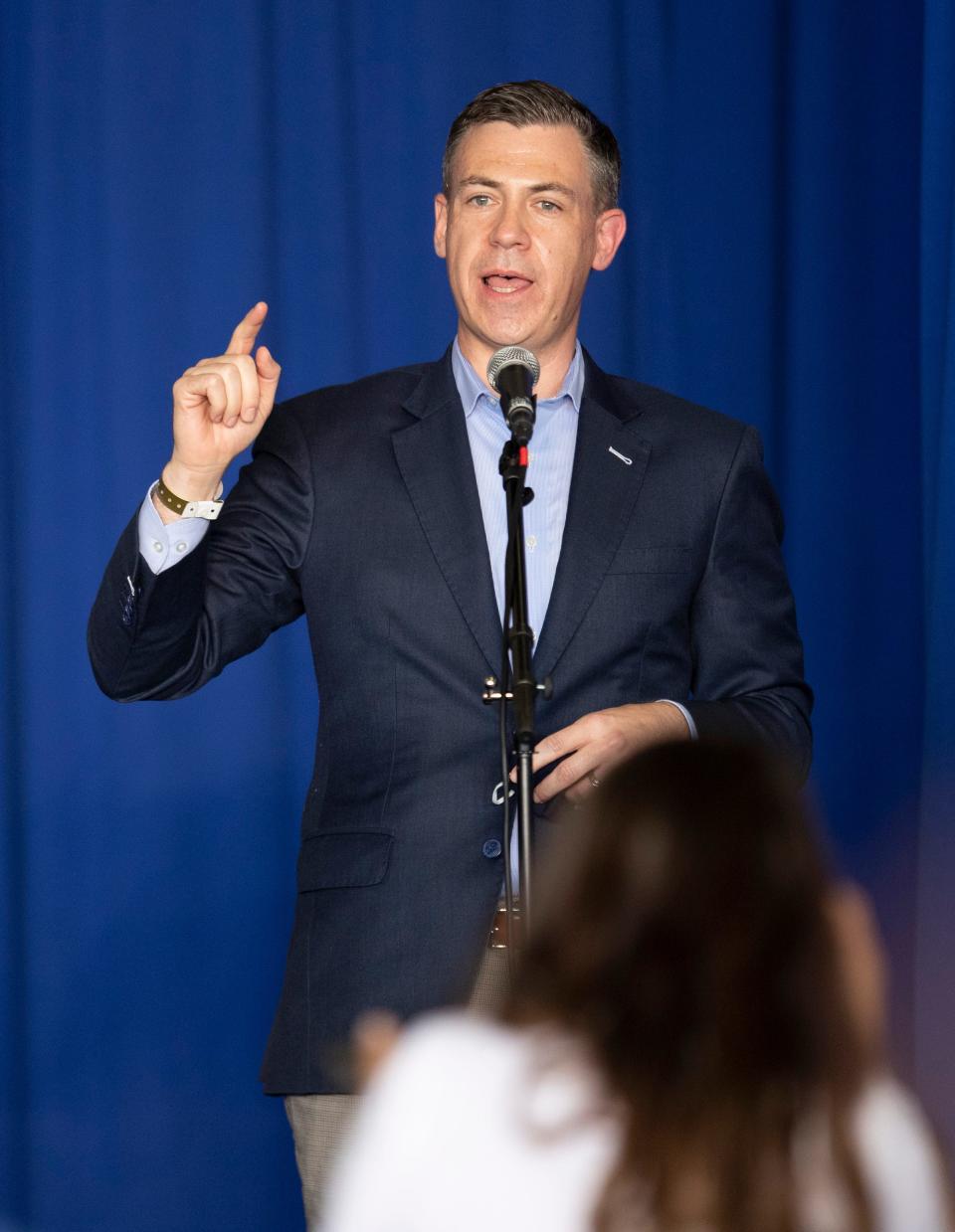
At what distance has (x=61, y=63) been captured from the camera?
363 cm

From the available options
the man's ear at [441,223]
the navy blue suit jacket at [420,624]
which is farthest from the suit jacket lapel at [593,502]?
the man's ear at [441,223]

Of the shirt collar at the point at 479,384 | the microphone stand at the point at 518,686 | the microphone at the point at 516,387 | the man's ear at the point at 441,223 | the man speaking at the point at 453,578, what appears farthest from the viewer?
the man's ear at the point at 441,223

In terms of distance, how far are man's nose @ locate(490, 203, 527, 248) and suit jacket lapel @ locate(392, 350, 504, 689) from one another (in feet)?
0.62

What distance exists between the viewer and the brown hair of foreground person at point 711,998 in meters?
1.14

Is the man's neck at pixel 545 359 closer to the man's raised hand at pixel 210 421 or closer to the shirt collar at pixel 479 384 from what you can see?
the shirt collar at pixel 479 384

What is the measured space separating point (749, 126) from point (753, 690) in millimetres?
1982

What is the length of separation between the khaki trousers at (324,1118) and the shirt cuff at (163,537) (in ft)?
2.10

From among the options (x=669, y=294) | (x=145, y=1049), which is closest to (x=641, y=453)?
(x=669, y=294)

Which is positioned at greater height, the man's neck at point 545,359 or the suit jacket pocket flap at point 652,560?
the man's neck at point 545,359

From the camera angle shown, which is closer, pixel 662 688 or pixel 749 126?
pixel 662 688

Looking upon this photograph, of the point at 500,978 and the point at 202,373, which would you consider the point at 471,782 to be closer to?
the point at 500,978

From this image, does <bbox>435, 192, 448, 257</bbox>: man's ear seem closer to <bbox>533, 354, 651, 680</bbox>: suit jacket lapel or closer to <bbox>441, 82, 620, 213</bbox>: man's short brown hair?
<bbox>441, 82, 620, 213</bbox>: man's short brown hair

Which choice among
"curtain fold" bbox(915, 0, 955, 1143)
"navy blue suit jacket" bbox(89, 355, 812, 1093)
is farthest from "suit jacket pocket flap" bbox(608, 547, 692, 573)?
"curtain fold" bbox(915, 0, 955, 1143)

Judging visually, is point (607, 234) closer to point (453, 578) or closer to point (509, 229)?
point (509, 229)
